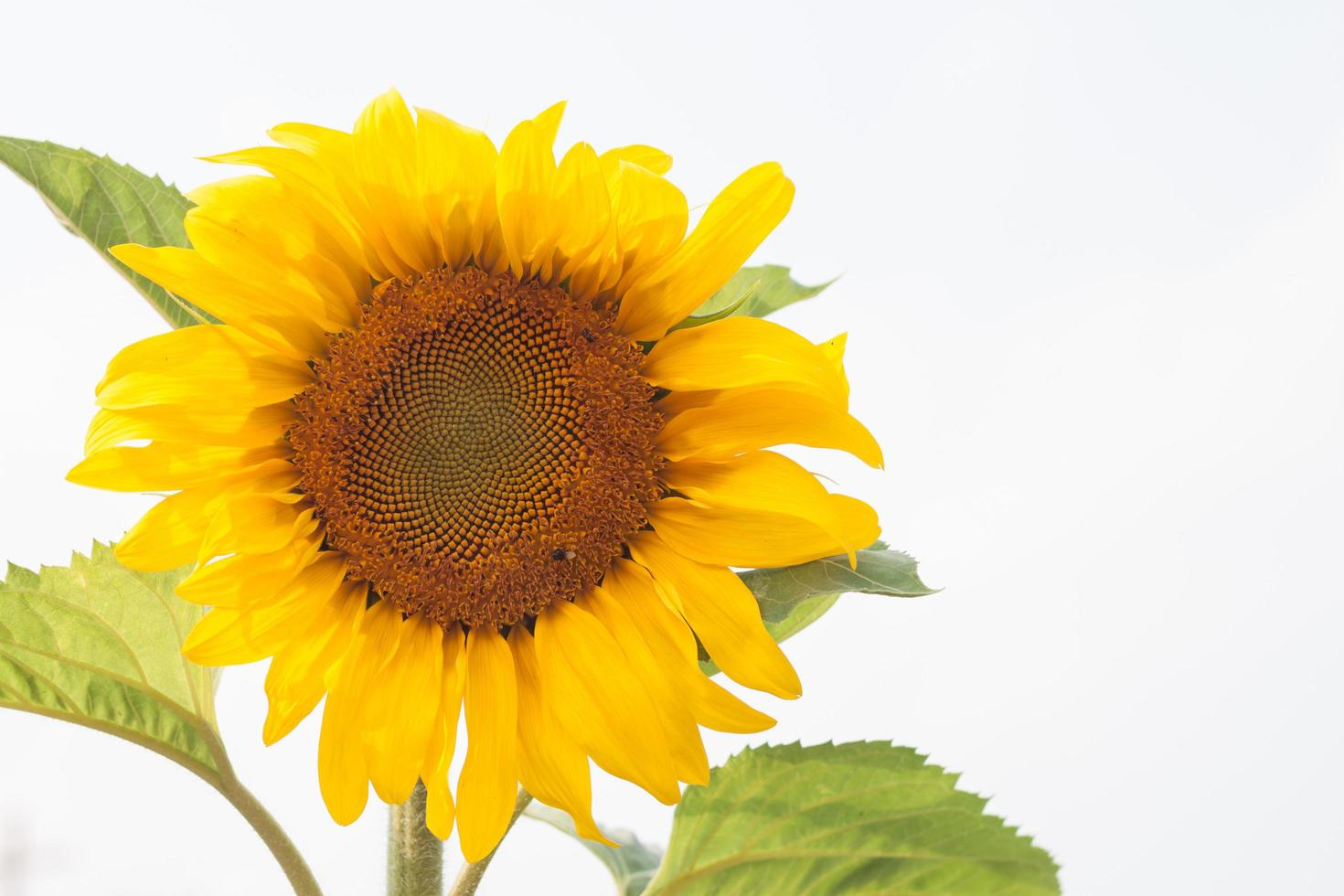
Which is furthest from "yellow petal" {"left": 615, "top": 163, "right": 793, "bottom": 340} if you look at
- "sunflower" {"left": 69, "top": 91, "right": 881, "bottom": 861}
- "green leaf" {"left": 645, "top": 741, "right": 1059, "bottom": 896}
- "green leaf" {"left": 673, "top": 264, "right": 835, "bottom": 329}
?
"green leaf" {"left": 645, "top": 741, "right": 1059, "bottom": 896}

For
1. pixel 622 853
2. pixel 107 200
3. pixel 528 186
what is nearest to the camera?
pixel 528 186

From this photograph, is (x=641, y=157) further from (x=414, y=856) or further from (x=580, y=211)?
(x=414, y=856)

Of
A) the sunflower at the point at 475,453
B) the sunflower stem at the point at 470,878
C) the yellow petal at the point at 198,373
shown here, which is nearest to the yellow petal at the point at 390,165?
the sunflower at the point at 475,453

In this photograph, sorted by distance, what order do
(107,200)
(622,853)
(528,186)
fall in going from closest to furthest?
(528,186) → (107,200) → (622,853)

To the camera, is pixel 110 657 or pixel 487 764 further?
pixel 110 657

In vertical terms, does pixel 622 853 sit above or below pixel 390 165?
below

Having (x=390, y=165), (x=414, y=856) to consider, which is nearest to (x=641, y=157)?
(x=390, y=165)

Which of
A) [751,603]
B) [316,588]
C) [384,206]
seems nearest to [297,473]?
[316,588]
